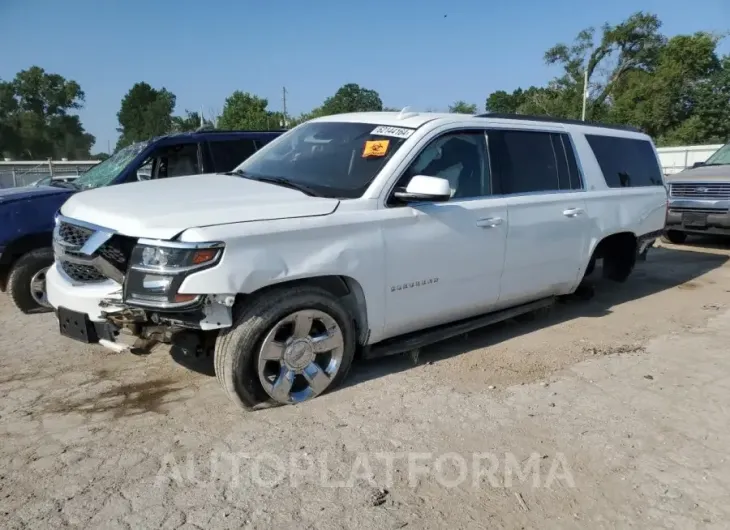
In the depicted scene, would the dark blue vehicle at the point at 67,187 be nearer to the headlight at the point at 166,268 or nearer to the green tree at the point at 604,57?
the headlight at the point at 166,268

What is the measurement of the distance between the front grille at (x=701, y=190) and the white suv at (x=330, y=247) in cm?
515

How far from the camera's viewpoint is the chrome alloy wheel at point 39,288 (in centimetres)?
585

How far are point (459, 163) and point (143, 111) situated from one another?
333ft

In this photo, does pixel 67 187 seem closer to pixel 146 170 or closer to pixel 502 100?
pixel 146 170

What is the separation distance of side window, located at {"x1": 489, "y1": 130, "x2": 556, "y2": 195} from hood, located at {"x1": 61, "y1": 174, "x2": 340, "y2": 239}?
5.47 feet

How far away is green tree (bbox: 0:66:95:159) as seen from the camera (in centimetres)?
7069

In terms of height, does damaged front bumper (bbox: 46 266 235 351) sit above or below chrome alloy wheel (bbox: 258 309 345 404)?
above

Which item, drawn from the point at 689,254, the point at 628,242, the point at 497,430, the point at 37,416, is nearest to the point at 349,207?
the point at 497,430

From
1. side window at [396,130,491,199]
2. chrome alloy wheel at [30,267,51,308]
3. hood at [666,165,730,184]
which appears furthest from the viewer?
hood at [666,165,730,184]

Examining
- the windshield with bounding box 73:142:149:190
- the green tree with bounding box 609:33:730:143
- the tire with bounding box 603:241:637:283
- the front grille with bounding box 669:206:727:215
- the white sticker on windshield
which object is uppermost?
the green tree with bounding box 609:33:730:143

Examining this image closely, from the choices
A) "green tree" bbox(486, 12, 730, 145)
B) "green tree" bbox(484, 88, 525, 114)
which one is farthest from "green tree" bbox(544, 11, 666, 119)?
"green tree" bbox(484, 88, 525, 114)

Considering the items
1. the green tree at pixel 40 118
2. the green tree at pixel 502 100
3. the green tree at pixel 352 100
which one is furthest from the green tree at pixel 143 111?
the green tree at pixel 502 100

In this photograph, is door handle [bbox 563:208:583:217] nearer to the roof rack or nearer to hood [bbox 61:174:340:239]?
the roof rack

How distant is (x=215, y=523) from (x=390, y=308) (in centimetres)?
182
